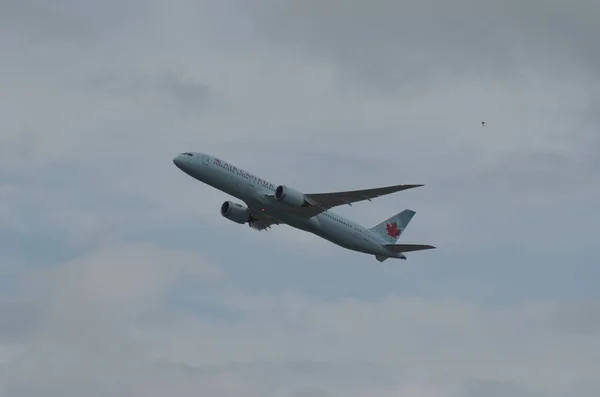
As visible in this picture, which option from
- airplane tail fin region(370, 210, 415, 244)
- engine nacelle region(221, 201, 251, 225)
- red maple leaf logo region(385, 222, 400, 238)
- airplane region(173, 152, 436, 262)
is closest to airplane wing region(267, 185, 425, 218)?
airplane region(173, 152, 436, 262)

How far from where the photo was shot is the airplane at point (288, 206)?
108812 mm

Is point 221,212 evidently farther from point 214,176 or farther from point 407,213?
point 407,213

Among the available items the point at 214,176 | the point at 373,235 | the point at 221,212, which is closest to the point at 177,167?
the point at 214,176

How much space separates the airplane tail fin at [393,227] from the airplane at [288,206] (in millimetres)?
1702

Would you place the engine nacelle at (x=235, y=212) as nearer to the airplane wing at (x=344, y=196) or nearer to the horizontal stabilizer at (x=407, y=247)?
the airplane wing at (x=344, y=196)

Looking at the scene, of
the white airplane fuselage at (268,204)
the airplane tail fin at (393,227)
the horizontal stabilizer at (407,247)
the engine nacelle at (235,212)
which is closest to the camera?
the white airplane fuselage at (268,204)

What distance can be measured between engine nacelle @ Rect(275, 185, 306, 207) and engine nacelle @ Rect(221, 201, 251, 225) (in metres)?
11.4

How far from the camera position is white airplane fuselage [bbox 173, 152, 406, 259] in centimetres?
10862

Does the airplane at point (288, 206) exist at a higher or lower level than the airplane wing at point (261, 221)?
lower

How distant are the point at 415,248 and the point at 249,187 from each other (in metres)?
19.0

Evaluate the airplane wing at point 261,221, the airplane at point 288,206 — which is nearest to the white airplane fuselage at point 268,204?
the airplane at point 288,206

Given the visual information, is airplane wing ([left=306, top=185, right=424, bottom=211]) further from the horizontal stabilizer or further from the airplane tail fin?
the airplane tail fin

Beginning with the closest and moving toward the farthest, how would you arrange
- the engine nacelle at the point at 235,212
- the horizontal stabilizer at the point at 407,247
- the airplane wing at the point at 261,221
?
the horizontal stabilizer at the point at 407,247 < the airplane wing at the point at 261,221 < the engine nacelle at the point at 235,212

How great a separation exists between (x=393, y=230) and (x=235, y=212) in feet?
60.2
